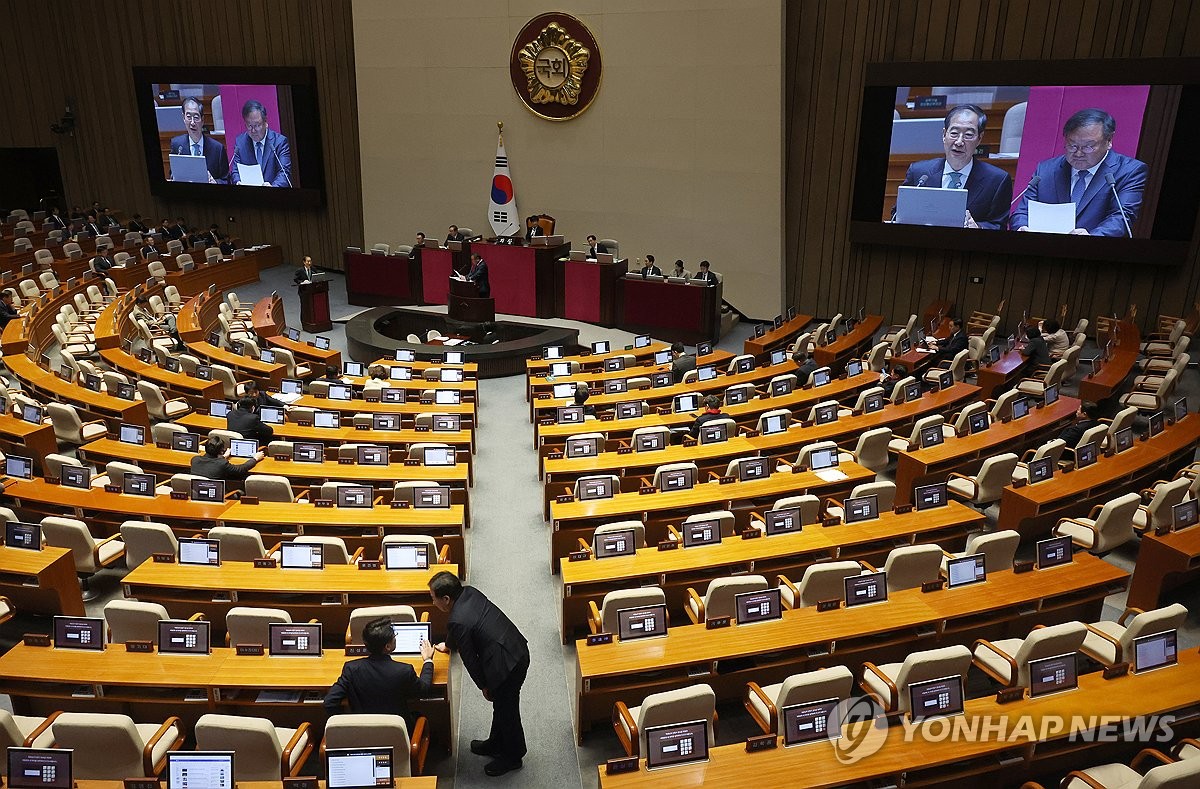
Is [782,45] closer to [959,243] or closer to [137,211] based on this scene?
[959,243]

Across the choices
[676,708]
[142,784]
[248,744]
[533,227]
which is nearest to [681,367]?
[533,227]

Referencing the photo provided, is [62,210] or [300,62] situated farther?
[62,210]

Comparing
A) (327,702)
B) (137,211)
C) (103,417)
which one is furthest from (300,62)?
(327,702)

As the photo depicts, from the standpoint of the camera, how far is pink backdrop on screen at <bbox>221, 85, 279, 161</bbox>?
20094 mm

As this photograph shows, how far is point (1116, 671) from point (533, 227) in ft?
47.0

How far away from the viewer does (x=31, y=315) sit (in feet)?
45.9

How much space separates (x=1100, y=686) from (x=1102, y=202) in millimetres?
11211

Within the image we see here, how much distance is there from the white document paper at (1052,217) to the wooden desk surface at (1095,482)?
6.19 metres

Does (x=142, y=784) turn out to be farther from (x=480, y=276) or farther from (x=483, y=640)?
(x=480, y=276)

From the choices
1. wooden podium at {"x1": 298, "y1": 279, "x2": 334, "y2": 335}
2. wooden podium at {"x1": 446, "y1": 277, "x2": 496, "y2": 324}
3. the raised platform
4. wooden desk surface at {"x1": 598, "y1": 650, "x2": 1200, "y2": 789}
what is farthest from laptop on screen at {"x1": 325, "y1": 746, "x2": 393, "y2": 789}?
wooden podium at {"x1": 298, "y1": 279, "x2": 334, "y2": 335}

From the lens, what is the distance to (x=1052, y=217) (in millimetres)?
14070

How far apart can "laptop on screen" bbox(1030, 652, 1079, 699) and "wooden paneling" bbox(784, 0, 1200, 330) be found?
1168cm

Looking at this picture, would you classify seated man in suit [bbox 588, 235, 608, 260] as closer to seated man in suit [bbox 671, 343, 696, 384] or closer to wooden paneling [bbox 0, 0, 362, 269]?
seated man in suit [bbox 671, 343, 696, 384]

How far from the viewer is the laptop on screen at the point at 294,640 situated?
5.12m
